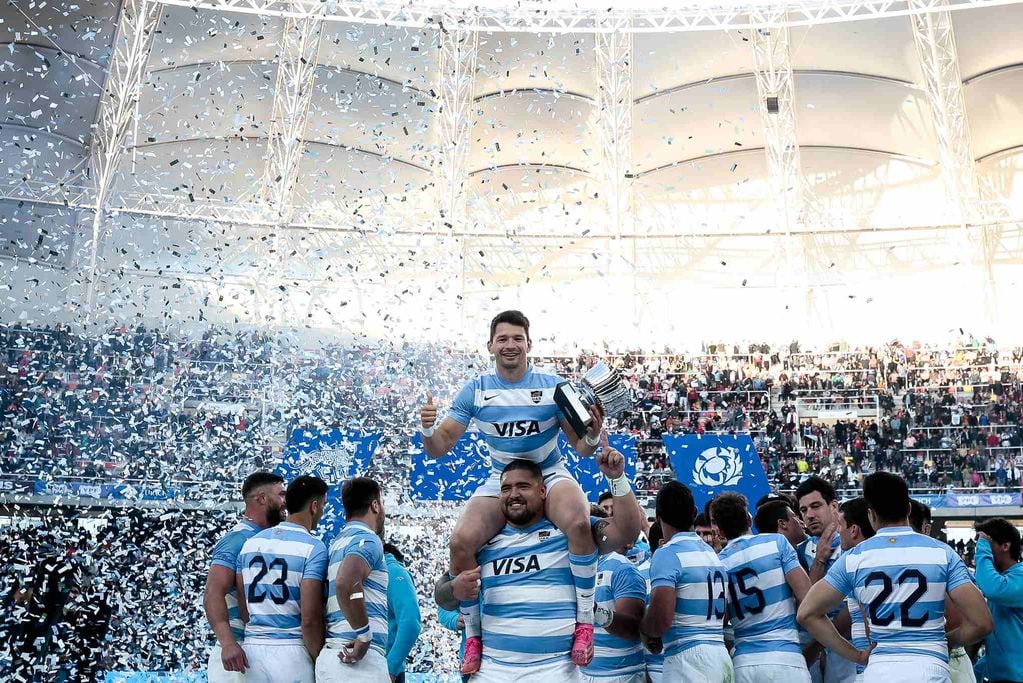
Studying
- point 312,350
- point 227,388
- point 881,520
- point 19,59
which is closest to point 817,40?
point 312,350

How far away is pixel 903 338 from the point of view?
29047 millimetres

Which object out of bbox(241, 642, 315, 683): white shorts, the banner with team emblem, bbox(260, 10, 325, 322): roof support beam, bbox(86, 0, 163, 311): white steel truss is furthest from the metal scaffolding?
bbox(241, 642, 315, 683): white shorts

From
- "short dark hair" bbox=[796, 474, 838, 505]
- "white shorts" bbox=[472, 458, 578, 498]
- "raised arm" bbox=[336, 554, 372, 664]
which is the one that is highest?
"white shorts" bbox=[472, 458, 578, 498]

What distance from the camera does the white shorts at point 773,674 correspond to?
16.8ft

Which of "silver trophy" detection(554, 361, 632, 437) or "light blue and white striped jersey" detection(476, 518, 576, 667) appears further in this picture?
"silver trophy" detection(554, 361, 632, 437)

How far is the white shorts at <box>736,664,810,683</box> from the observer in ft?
16.8

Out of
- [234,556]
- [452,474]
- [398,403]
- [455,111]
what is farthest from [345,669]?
[455,111]

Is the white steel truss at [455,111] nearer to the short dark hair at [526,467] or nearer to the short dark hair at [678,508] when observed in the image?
the short dark hair at [678,508]

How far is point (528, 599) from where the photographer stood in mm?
3992

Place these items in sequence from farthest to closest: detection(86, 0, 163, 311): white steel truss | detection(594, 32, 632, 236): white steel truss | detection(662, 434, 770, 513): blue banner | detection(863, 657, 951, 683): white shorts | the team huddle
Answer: detection(594, 32, 632, 236): white steel truss < detection(86, 0, 163, 311): white steel truss < detection(662, 434, 770, 513): blue banner < detection(863, 657, 951, 683): white shorts < the team huddle

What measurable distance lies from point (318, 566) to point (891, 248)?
91.7ft

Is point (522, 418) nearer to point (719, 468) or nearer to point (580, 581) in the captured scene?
point (580, 581)

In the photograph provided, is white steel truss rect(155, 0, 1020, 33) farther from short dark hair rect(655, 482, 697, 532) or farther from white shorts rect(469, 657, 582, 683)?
white shorts rect(469, 657, 582, 683)

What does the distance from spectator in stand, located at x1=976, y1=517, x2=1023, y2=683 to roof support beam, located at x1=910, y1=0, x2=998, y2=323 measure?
72.6 ft
